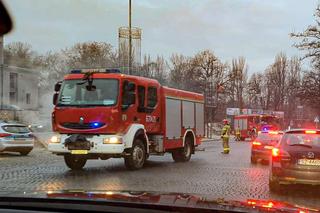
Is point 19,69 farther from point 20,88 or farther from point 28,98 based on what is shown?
point 28,98

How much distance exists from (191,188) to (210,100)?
46908mm

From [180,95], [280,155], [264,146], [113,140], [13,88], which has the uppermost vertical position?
[13,88]

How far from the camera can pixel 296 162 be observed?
36.6 feet

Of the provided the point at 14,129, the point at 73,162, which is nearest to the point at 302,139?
the point at 73,162

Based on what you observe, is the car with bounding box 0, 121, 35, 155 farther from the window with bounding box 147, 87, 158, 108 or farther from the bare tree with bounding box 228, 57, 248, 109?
the bare tree with bounding box 228, 57, 248, 109

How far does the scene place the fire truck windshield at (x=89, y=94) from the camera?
14.8 meters

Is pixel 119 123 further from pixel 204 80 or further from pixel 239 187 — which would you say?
pixel 204 80

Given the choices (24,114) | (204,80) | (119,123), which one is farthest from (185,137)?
(204,80)

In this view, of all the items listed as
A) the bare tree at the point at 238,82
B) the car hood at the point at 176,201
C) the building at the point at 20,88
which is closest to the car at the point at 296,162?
the car hood at the point at 176,201

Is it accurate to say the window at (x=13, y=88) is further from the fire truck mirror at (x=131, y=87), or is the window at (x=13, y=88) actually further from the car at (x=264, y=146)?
the fire truck mirror at (x=131, y=87)

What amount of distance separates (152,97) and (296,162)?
6.52m

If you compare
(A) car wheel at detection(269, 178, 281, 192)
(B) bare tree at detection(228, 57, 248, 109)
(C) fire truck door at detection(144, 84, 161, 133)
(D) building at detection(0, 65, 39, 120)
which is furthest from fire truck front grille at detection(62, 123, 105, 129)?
(B) bare tree at detection(228, 57, 248, 109)

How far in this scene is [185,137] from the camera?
19.8 meters

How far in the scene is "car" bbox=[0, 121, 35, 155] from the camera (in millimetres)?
21234
